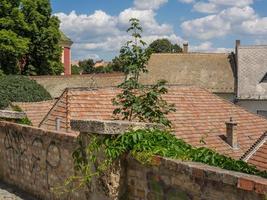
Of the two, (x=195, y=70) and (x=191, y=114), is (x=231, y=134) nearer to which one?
(x=191, y=114)

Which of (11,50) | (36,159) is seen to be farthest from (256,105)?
(36,159)

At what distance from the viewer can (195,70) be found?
4244cm

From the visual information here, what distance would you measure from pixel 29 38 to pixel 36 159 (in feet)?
109

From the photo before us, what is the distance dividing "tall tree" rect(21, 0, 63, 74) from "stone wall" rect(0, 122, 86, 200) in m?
31.4

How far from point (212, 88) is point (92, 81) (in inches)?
398

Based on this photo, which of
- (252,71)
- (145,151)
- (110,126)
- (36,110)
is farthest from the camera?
(252,71)

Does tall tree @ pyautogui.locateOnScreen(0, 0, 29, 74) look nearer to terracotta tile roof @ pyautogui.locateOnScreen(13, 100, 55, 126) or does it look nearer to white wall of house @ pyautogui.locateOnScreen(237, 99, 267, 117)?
white wall of house @ pyautogui.locateOnScreen(237, 99, 267, 117)

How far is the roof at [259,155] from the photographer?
38.3 feet

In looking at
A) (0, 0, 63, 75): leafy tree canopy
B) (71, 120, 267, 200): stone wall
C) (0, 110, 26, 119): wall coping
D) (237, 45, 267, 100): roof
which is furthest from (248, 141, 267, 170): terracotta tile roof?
(0, 0, 63, 75): leafy tree canopy

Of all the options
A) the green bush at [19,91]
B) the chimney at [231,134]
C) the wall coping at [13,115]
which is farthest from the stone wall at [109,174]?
the green bush at [19,91]

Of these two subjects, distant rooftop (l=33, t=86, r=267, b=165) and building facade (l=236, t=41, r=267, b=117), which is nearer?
distant rooftop (l=33, t=86, r=267, b=165)

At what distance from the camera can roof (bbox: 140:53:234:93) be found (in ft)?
133

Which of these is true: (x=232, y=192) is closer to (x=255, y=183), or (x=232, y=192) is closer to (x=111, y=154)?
(x=255, y=183)

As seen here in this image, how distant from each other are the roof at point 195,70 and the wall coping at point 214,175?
34.1m
